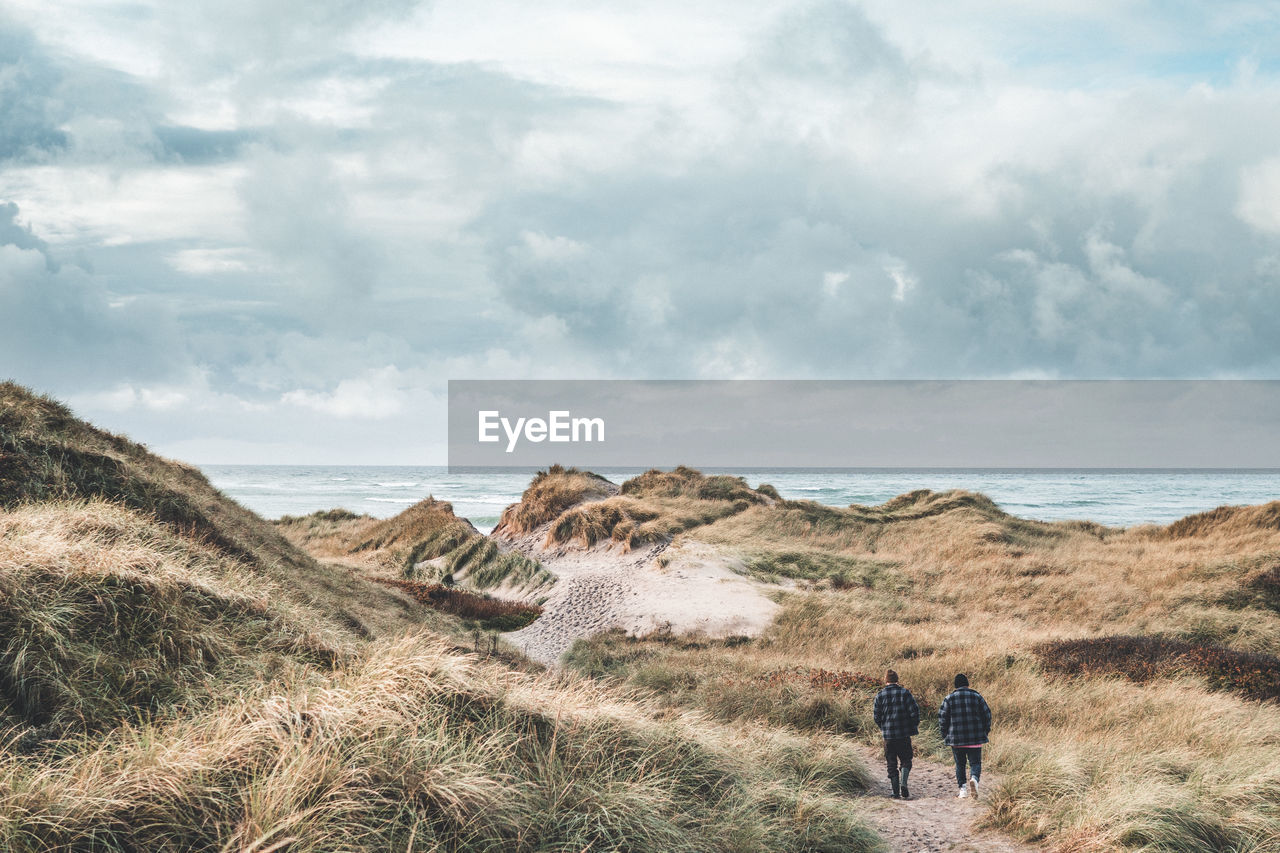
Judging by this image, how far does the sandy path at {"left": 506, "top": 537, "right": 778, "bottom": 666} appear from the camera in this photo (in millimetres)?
19234

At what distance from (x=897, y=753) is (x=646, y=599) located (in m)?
13.8

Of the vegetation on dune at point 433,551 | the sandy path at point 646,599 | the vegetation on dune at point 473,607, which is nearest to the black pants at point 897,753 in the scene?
the sandy path at point 646,599

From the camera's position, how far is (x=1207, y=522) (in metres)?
30.0

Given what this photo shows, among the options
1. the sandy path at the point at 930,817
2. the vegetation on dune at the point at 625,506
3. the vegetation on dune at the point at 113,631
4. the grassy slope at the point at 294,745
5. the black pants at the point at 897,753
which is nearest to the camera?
the grassy slope at the point at 294,745

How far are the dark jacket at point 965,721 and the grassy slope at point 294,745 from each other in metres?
1.15

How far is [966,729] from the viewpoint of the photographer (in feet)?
26.2

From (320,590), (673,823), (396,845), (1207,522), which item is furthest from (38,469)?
(1207,522)

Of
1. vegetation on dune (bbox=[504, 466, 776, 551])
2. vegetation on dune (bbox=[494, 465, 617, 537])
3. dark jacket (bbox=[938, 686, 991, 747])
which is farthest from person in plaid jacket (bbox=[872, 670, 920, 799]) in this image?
vegetation on dune (bbox=[494, 465, 617, 537])

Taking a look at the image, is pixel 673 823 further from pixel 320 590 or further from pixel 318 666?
pixel 320 590

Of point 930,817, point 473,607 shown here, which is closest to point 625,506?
point 473,607

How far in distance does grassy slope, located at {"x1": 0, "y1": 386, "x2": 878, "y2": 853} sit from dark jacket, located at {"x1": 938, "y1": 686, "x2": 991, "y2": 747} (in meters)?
1.15

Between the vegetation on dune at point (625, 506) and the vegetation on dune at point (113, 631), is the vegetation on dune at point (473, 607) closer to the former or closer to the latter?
the vegetation on dune at point (625, 506)

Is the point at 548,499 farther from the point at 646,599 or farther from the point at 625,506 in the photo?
the point at 646,599

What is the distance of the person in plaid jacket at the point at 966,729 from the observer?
802cm
